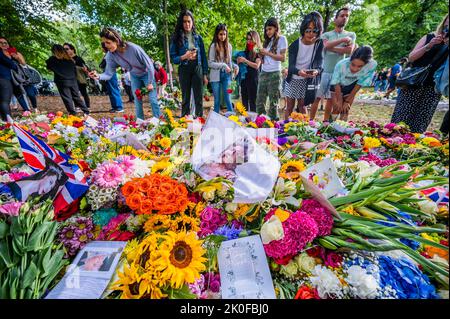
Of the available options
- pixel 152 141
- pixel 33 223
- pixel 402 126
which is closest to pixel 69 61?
pixel 152 141

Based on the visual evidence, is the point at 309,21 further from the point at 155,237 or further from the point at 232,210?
the point at 155,237

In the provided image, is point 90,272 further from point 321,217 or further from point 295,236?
point 321,217

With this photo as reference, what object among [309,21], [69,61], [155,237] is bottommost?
[155,237]

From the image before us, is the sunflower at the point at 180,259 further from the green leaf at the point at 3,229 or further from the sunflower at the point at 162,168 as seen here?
the green leaf at the point at 3,229

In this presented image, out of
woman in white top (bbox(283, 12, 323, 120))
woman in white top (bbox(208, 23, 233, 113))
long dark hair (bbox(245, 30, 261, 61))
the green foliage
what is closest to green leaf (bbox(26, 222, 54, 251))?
A: the green foliage

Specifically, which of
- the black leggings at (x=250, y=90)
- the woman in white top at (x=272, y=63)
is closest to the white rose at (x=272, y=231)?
the woman in white top at (x=272, y=63)

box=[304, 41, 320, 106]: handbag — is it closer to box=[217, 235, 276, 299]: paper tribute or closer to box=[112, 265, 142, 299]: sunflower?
box=[217, 235, 276, 299]: paper tribute

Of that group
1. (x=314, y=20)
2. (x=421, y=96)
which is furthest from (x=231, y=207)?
(x=314, y=20)

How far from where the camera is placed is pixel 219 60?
12.4 ft

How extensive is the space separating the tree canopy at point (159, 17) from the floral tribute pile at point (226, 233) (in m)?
5.20

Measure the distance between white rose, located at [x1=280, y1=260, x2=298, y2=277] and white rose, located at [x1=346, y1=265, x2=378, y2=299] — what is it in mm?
171
